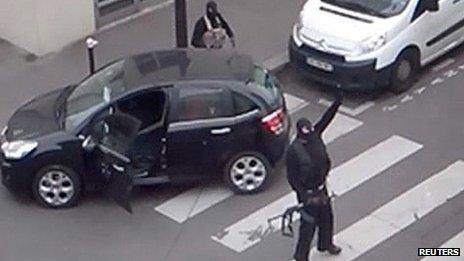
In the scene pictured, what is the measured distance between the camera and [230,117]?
625 inches

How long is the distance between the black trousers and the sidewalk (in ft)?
18.0

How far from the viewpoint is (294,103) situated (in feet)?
60.8

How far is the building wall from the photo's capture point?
19.9 metres

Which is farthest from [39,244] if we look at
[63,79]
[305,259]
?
[63,79]

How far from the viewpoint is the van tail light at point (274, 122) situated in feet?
52.3

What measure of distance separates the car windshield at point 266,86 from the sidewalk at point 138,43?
3061 mm

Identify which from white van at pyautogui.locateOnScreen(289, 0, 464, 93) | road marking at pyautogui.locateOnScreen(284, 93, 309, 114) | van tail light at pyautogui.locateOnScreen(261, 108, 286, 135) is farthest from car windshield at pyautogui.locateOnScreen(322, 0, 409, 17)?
van tail light at pyautogui.locateOnScreen(261, 108, 286, 135)

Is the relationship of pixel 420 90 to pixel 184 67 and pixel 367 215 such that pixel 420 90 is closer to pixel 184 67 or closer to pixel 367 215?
pixel 367 215

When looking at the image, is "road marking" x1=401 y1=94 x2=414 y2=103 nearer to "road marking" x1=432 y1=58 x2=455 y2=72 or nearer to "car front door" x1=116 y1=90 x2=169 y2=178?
"road marking" x1=432 y1=58 x2=455 y2=72

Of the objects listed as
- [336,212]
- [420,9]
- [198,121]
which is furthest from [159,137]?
[420,9]

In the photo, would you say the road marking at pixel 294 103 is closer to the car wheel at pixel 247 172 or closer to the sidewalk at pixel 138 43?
the sidewalk at pixel 138 43

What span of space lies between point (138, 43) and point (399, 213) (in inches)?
247

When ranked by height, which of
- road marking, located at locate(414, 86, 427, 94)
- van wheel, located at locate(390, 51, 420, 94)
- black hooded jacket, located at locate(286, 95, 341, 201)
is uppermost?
black hooded jacket, located at locate(286, 95, 341, 201)

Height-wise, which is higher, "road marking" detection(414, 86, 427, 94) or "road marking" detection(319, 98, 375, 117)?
"road marking" detection(414, 86, 427, 94)
